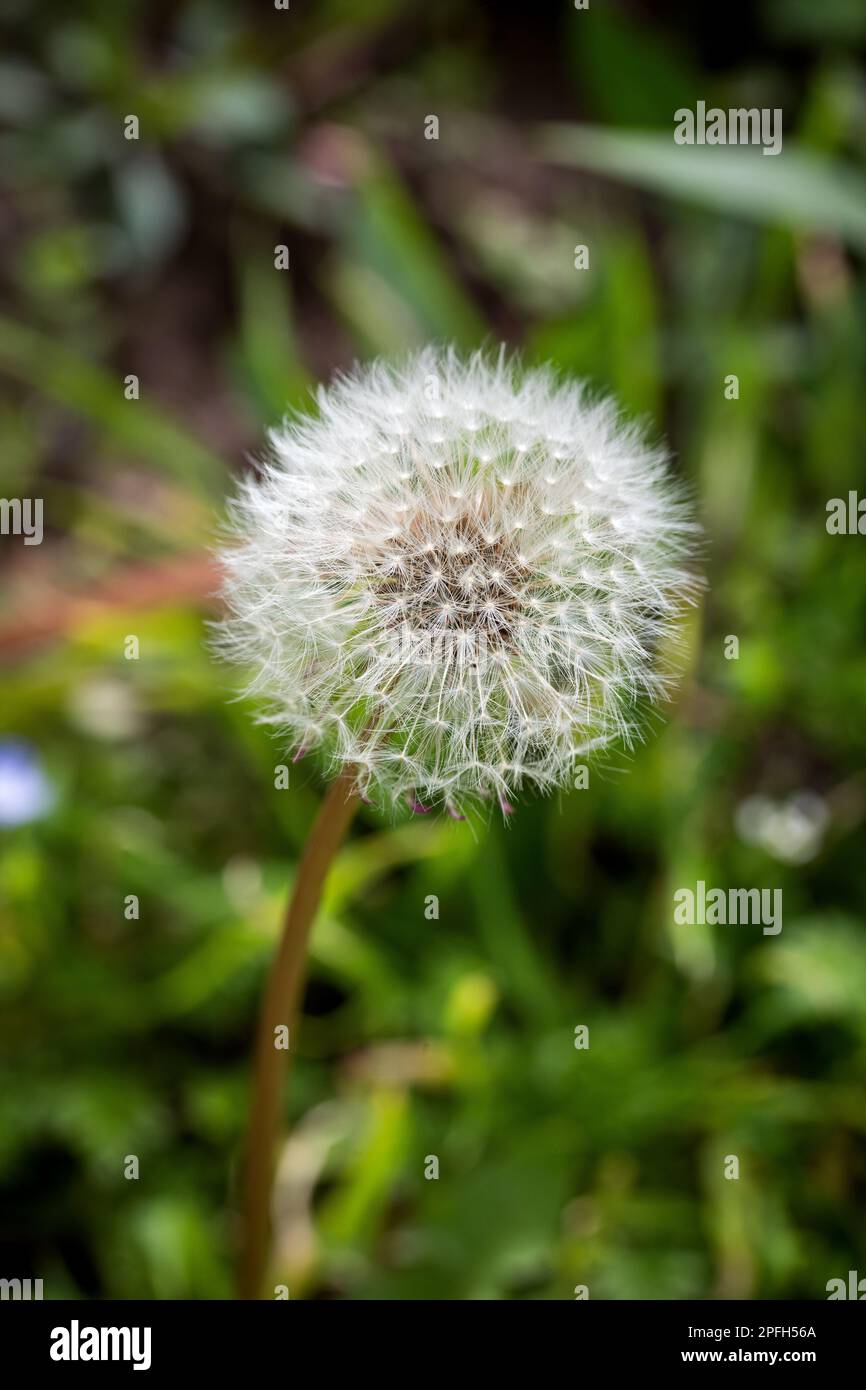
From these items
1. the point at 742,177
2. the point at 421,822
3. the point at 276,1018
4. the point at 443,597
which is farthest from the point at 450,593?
the point at 742,177

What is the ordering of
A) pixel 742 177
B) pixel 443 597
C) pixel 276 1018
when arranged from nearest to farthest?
pixel 443 597 → pixel 276 1018 → pixel 742 177

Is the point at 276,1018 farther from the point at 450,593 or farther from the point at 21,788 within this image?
the point at 21,788

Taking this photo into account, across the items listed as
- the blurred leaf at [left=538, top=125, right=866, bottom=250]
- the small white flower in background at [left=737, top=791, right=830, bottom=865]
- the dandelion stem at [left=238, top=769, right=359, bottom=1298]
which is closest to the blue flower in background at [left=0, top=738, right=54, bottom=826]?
the dandelion stem at [left=238, top=769, right=359, bottom=1298]

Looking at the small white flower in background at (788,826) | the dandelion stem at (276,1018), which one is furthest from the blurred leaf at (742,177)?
the dandelion stem at (276,1018)

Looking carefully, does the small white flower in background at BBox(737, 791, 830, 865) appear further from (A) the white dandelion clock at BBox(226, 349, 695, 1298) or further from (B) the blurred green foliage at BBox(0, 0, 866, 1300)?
(A) the white dandelion clock at BBox(226, 349, 695, 1298)

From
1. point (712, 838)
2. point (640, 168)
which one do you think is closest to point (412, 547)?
point (712, 838)
